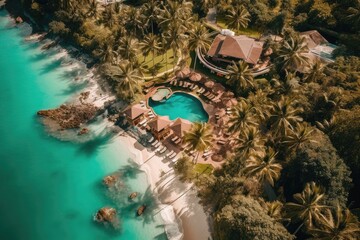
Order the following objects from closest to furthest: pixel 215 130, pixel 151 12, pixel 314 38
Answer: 1. pixel 215 130
2. pixel 151 12
3. pixel 314 38

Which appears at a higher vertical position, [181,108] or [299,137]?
[299,137]

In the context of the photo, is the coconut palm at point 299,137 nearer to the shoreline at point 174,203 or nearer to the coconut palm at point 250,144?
the coconut palm at point 250,144

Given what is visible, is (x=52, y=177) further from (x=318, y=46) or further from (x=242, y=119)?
(x=318, y=46)

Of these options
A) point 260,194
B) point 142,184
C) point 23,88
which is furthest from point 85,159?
point 260,194

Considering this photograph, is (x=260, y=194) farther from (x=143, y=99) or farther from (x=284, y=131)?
(x=143, y=99)

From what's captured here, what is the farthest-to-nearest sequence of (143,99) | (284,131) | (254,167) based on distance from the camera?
(143,99)
(284,131)
(254,167)

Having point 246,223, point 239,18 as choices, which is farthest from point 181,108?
point 246,223

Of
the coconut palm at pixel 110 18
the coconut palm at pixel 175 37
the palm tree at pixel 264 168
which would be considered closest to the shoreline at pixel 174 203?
→ the palm tree at pixel 264 168
